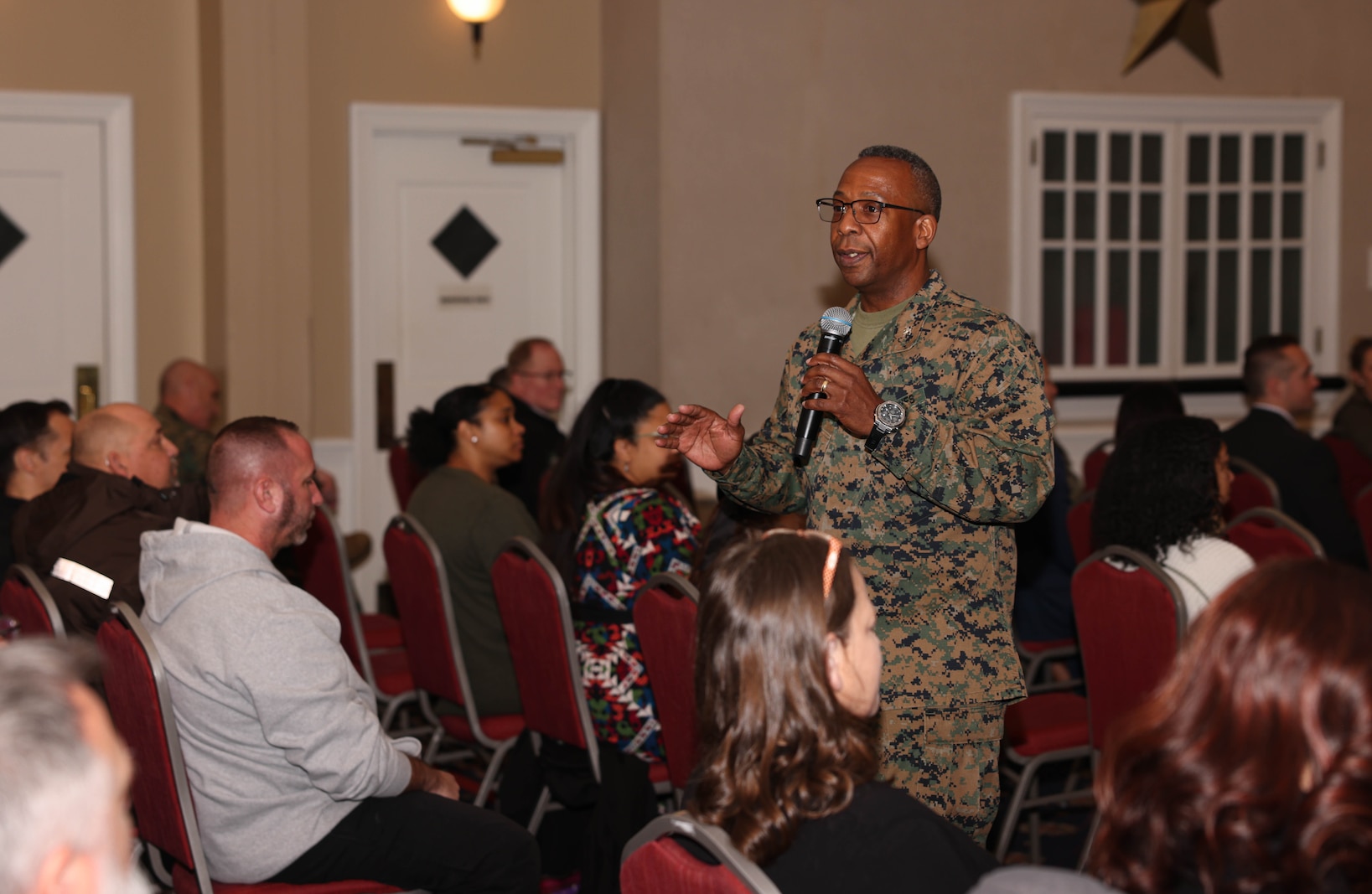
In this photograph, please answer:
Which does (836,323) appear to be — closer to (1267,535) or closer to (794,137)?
(1267,535)

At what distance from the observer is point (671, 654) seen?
8.93ft

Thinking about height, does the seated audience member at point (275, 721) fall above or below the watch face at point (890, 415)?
below

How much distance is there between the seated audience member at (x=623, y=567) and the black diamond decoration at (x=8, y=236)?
4056 millimetres

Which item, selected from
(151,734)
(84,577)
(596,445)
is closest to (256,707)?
(151,734)

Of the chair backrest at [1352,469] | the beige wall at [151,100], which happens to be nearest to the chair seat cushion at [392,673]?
the beige wall at [151,100]

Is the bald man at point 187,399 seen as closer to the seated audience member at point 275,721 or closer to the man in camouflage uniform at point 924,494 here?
the seated audience member at point 275,721

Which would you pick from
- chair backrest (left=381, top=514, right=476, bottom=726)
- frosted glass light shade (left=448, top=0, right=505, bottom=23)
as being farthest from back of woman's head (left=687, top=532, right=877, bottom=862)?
frosted glass light shade (left=448, top=0, right=505, bottom=23)

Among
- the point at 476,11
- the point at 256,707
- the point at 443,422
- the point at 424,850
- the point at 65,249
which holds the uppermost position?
the point at 476,11

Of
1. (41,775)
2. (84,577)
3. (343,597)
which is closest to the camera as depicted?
(41,775)

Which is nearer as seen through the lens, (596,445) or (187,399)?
(596,445)

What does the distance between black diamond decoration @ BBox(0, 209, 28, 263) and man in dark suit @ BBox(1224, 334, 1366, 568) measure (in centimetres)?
526

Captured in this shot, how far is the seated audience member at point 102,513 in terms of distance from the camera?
9.82 ft

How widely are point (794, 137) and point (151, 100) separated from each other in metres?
2.98

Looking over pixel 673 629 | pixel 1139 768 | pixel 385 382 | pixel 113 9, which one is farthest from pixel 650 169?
pixel 1139 768
